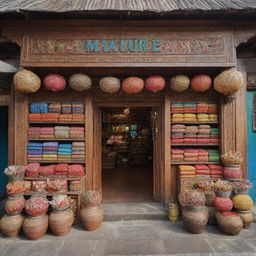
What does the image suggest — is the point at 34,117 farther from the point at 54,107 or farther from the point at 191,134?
the point at 191,134

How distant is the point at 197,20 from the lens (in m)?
2.79

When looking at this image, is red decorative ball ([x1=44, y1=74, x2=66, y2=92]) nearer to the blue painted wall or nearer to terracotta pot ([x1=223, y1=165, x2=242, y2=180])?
the blue painted wall

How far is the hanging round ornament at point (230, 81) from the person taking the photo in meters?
2.72

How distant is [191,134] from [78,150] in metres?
2.39

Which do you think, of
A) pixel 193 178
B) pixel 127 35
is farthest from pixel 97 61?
pixel 193 178

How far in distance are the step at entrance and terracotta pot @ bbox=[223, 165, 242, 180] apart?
54.9 inches

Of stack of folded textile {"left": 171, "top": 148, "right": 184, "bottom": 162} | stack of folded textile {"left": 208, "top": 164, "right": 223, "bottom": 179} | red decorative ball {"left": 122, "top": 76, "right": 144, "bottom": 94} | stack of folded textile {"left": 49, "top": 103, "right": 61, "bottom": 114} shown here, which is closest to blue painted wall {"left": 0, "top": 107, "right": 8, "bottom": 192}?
stack of folded textile {"left": 49, "top": 103, "right": 61, "bottom": 114}

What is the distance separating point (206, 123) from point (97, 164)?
2.61m

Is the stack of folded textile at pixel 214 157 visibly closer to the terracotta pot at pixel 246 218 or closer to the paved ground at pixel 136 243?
the terracotta pot at pixel 246 218

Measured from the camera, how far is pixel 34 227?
237 centimetres

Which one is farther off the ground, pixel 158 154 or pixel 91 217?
pixel 158 154

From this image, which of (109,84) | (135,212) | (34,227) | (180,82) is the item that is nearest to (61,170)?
(34,227)

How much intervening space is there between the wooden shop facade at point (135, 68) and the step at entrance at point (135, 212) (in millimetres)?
289

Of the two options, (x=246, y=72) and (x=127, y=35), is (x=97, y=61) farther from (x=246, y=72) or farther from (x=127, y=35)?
(x=246, y=72)
